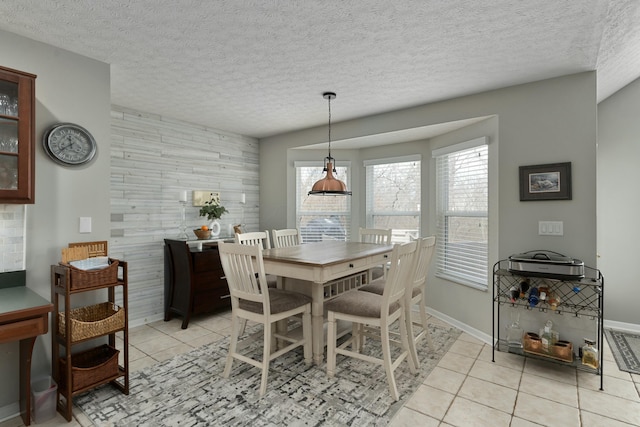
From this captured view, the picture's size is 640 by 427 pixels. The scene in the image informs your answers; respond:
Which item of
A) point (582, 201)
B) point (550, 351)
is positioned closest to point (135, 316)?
point (550, 351)

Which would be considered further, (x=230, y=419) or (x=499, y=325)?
(x=499, y=325)

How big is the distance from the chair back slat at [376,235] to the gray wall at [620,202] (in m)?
2.30


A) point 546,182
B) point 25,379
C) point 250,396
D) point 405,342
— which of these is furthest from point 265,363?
point 546,182

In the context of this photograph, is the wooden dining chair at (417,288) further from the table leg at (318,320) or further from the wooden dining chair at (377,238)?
the wooden dining chair at (377,238)

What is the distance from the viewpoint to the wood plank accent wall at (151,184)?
3.64 meters

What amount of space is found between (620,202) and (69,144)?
511 centimetres

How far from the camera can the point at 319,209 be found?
4930 mm

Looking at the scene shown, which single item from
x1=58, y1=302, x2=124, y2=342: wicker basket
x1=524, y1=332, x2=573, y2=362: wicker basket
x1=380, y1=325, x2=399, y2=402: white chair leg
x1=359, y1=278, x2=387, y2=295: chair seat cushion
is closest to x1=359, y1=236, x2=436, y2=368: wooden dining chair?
x1=359, y1=278, x2=387, y2=295: chair seat cushion

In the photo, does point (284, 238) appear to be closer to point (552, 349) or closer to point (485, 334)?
point (485, 334)

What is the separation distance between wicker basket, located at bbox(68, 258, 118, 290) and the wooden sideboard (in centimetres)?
135

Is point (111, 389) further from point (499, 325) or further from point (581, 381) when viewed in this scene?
point (581, 381)

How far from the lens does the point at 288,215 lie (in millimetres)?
4918

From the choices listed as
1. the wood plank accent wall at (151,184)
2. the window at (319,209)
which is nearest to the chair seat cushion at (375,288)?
the window at (319,209)

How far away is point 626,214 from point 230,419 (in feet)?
13.9
